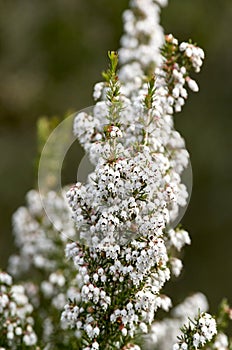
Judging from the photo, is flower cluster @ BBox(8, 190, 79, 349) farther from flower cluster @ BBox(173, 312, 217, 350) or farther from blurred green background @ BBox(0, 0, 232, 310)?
blurred green background @ BBox(0, 0, 232, 310)

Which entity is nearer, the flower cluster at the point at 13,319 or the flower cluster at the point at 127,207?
the flower cluster at the point at 127,207

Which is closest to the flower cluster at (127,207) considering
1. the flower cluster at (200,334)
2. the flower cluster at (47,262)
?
the flower cluster at (200,334)

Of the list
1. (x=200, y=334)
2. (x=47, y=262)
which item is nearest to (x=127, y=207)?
(x=200, y=334)

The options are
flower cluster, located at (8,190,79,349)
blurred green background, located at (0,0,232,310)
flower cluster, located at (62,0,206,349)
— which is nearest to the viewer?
flower cluster, located at (62,0,206,349)

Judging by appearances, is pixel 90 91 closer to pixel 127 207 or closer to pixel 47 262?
pixel 47 262

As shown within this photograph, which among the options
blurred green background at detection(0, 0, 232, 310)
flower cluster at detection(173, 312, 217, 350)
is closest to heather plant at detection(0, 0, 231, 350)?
flower cluster at detection(173, 312, 217, 350)

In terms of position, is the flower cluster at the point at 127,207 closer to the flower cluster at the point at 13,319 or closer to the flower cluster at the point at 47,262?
the flower cluster at the point at 13,319
